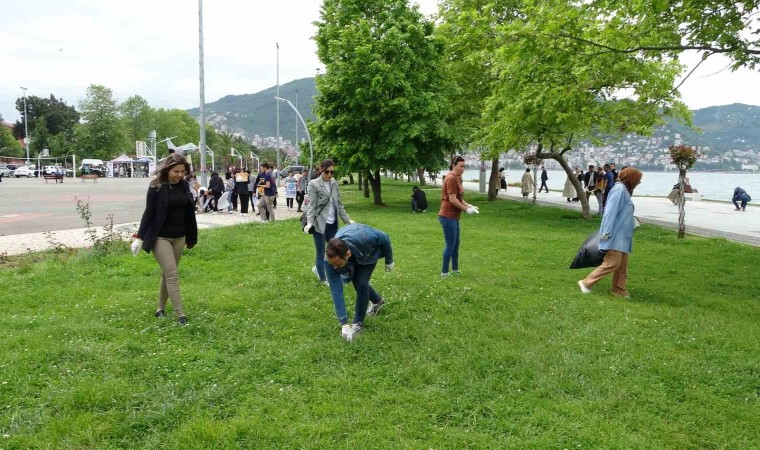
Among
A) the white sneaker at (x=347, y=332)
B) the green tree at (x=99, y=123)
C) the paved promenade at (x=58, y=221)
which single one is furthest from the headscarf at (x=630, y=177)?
the green tree at (x=99, y=123)

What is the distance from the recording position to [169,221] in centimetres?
562

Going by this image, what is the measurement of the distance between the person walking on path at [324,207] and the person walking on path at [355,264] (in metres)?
1.86

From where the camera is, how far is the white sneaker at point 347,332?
5.31 metres

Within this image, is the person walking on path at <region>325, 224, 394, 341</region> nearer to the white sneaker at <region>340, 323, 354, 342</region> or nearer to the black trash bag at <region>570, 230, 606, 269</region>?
the white sneaker at <region>340, 323, 354, 342</region>

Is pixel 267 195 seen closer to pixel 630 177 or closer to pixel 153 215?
pixel 153 215

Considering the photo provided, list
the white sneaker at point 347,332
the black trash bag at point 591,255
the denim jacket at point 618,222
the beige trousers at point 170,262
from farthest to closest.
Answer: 1. the black trash bag at point 591,255
2. the denim jacket at point 618,222
3. the beige trousers at point 170,262
4. the white sneaker at point 347,332

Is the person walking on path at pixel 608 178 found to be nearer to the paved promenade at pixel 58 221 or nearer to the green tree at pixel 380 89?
the green tree at pixel 380 89

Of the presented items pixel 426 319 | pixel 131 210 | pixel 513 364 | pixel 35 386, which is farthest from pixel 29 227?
pixel 513 364

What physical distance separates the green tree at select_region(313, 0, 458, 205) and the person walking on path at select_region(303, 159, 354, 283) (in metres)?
12.9

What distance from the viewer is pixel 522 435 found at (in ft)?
11.9

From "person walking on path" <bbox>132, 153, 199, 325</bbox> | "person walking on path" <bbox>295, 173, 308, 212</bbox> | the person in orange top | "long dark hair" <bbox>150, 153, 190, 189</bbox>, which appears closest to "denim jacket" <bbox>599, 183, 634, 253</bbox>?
the person in orange top

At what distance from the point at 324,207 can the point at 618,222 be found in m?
4.05

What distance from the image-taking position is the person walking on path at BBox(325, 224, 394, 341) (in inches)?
196

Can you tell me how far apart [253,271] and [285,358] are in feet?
13.4
